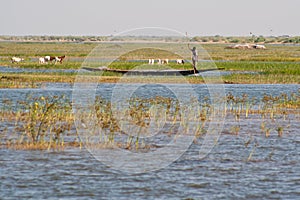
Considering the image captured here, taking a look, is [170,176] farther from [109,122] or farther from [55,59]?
[55,59]

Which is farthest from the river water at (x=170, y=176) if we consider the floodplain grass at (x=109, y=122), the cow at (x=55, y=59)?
the cow at (x=55, y=59)

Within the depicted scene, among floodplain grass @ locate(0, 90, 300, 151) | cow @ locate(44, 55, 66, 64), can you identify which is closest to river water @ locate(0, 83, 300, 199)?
floodplain grass @ locate(0, 90, 300, 151)

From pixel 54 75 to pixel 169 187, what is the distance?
23.9 metres

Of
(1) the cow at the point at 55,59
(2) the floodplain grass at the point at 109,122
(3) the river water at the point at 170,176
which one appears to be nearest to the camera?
(3) the river water at the point at 170,176

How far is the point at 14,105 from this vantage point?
22469 mm

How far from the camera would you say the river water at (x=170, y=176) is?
11797 mm

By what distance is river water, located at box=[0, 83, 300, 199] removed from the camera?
1180cm

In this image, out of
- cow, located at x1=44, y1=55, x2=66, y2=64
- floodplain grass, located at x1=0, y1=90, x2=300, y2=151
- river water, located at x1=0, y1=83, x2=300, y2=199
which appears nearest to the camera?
river water, located at x1=0, y1=83, x2=300, y2=199

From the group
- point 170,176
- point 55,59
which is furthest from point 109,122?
point 55,59

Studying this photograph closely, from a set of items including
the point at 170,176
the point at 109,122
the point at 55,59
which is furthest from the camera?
the point at 55,59

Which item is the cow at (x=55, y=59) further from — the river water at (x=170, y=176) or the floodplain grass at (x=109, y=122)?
the river water at (x=170, y=176)

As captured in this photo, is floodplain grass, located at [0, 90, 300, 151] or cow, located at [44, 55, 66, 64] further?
cow, located at [44, 55, 66, 64]

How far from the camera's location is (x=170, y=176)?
13.1 m

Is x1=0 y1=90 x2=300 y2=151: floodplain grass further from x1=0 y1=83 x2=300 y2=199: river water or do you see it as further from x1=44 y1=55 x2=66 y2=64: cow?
x1=44 y1=55 x2=66 y2=64: cow
